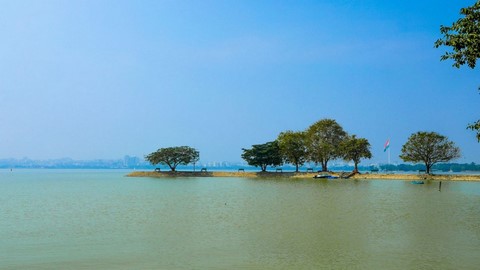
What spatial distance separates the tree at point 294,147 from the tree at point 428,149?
83.1 feet

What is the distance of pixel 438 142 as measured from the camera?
9794 cm

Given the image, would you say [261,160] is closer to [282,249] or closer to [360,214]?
[360,214]

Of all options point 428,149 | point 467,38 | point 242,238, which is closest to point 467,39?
Answer: point 467,38

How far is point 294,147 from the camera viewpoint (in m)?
116

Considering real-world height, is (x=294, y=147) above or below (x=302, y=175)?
above

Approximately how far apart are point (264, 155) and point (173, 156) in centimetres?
2521

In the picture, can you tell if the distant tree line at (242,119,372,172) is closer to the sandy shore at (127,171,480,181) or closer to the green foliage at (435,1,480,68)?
the sandy shore at (127,171,480,181)

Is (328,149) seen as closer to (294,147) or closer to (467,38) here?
(294,147)

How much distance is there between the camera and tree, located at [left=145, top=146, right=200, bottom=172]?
125 m

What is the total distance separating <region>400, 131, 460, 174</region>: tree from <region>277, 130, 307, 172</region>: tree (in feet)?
83.1

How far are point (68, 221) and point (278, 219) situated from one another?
46.6 ft

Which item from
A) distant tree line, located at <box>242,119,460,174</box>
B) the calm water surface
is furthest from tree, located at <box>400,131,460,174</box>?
the calm water surface

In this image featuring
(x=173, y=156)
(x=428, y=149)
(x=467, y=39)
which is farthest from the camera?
(x=173, y=156)

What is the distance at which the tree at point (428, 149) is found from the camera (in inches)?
3844
